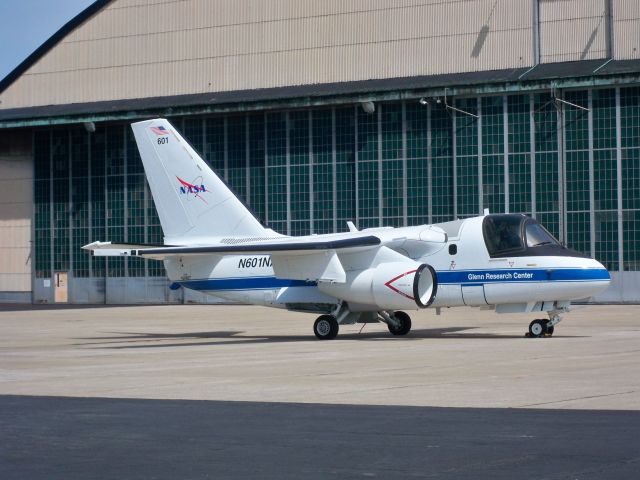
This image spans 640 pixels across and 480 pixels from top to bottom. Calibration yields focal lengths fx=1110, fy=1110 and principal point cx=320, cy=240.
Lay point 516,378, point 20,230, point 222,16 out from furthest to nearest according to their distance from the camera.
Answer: point 20,230 → point 222,16 → point 516,378

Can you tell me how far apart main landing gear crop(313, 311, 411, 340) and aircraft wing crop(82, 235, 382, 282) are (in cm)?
117

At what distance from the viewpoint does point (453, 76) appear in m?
57.7

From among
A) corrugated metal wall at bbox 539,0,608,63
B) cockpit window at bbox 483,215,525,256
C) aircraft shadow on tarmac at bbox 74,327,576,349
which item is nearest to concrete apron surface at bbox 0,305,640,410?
aircraft shadow on tarmac at bbox 74,327,576,349

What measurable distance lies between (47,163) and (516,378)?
55.5 m

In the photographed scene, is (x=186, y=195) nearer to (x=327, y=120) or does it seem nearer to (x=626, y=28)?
(x=327, y=120)

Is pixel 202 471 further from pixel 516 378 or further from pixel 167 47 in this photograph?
pixel 167 47

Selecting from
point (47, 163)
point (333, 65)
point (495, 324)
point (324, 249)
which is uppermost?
point (333, 65)

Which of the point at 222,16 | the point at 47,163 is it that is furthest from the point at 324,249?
the point at 47,163

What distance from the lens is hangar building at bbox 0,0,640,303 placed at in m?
54.0

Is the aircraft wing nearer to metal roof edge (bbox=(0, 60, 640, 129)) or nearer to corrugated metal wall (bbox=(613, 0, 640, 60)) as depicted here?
metal roof edge (bbox=(0, 60, 640, 129))

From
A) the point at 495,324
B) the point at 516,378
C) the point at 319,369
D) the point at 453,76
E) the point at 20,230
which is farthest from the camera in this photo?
the point at 20,230

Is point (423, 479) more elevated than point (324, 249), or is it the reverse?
point (324, 249)

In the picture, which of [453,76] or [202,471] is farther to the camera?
[453,76]

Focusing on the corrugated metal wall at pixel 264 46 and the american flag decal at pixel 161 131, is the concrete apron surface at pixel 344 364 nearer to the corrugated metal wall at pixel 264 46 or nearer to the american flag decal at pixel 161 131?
the american flag decal at pixel 161 131
